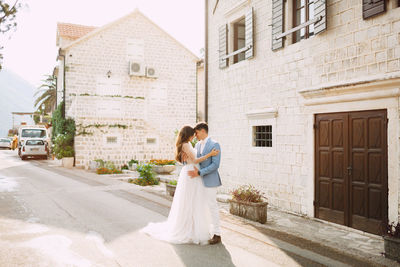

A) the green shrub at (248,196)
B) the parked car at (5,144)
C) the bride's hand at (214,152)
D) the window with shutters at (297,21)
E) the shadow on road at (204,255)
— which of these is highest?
the window with shutters at (297,21)

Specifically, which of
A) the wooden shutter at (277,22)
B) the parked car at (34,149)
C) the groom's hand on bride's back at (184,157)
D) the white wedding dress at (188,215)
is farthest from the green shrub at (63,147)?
the groom's hand on bride's back at (184,157)

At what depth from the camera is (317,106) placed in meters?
7.76

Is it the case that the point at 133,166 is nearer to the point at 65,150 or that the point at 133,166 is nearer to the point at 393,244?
the point at 65,150

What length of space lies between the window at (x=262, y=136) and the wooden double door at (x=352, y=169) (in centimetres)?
195

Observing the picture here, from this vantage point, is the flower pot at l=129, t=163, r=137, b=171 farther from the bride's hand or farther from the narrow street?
the bride's hand

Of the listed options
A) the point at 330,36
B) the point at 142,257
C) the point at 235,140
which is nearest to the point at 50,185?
the point at 235,140

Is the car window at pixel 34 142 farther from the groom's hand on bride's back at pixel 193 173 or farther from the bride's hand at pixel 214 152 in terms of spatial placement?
the bride's hand at pixel 214 152

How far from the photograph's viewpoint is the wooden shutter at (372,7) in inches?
246

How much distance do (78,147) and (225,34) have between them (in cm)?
1288

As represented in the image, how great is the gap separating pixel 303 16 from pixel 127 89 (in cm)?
1518

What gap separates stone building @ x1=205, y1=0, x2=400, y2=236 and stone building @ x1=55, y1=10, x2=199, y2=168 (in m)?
11.6

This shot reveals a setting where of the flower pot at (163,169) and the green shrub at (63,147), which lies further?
the green shrub at (63,147)

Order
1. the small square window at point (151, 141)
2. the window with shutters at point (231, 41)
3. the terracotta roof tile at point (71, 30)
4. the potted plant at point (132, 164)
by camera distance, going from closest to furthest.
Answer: the window with shutters at point (231, 41)
the potted plant at point (132, 164)
the small square window at point (151, 141)
the terracotta roof tile at point (71, 30)

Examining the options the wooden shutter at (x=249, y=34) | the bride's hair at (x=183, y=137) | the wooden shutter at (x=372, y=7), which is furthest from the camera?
the wooden shutter at (x=249, y=34)
